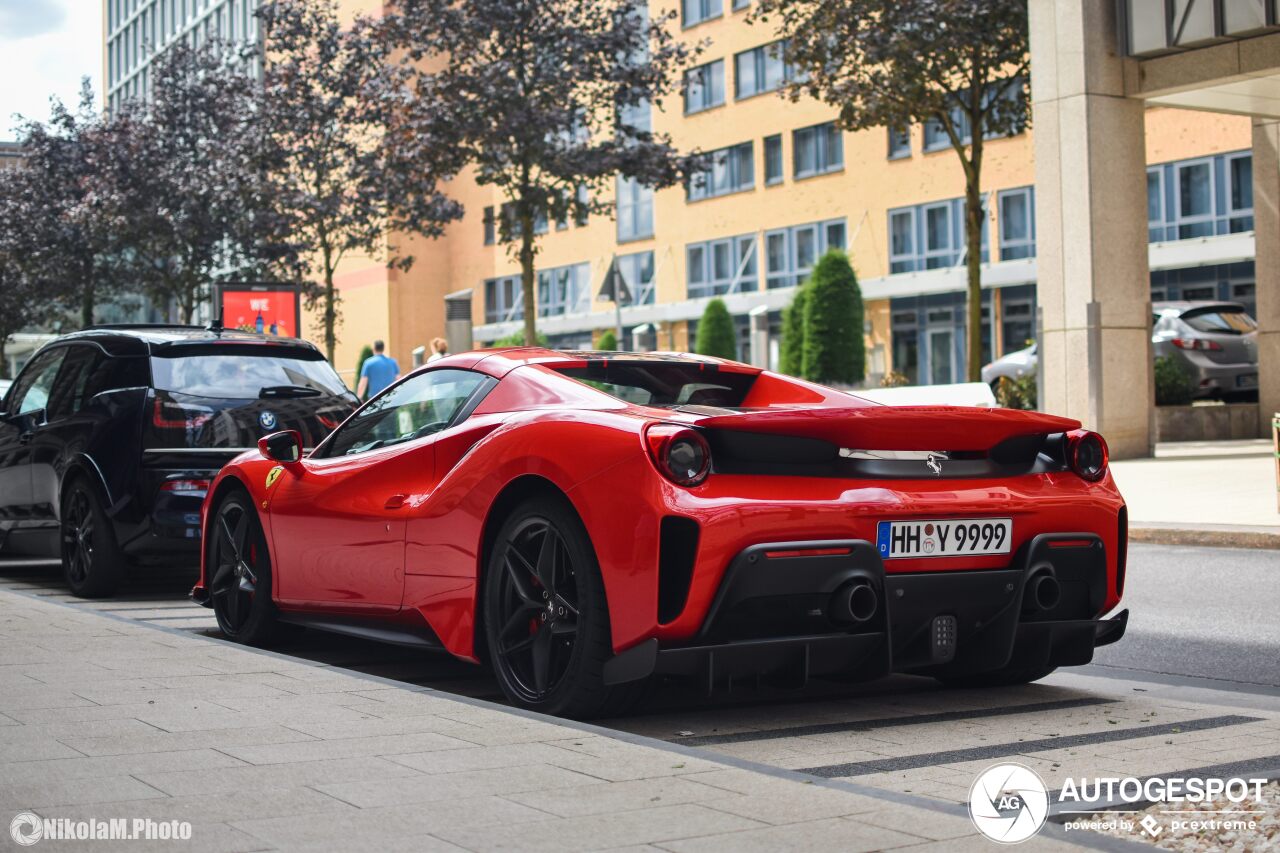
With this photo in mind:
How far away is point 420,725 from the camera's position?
17.1ft

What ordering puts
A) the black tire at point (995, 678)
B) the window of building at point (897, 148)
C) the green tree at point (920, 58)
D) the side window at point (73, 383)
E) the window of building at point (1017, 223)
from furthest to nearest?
1. the window of building at point (897, 148)
2. the window of building at point (1017, 223)
3. the green tree at point (920, 58)
4. the side window at point (73, 383)
5. the black tire at point (995, 678)

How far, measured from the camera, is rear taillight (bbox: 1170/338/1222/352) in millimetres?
27562

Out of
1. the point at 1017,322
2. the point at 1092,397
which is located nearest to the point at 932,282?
the point at 1017,322

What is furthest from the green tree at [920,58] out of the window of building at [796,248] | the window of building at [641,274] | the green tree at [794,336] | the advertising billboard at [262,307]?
the window of building at [641,274]

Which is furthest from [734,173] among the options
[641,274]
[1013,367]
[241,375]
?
[241,375]

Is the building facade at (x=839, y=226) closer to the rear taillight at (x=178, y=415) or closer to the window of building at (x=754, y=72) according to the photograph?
the window of building at (x=754, y=72)

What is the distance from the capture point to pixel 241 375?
10680 mm

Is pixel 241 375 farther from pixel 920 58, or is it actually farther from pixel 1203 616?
pixel 920 58

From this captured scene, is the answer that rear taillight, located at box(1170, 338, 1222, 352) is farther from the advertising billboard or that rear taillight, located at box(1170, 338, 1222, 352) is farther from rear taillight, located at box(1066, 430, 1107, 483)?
rear taillight, located at box(1066, 430, 1107, 483)

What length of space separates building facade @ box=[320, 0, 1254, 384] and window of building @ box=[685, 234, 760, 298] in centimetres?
7

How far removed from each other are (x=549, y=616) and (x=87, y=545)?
18.3ft

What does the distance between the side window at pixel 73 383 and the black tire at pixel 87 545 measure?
55 cm

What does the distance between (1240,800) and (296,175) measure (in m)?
37.6

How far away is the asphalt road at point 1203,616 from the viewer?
7.54 m
